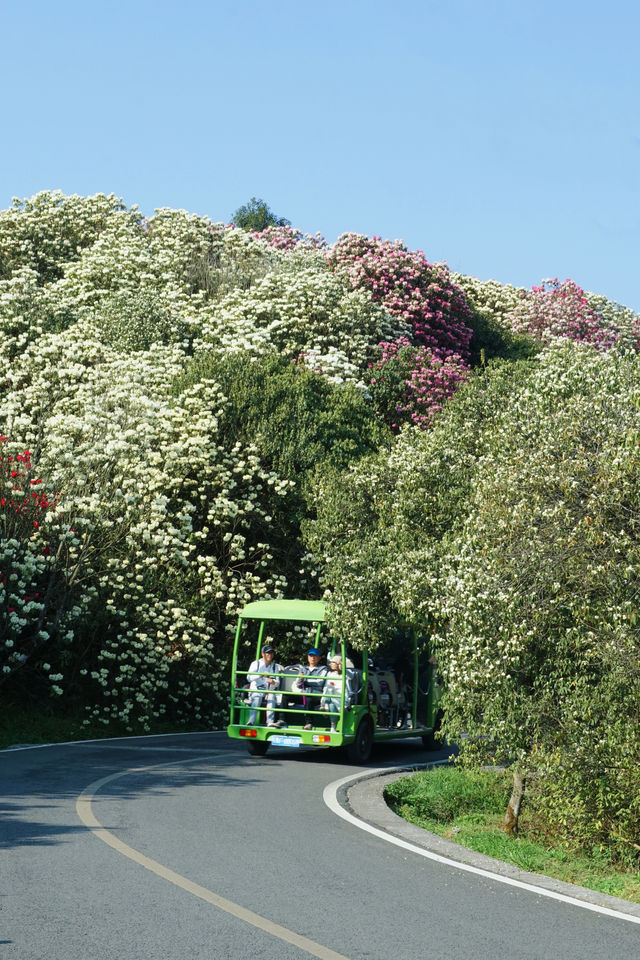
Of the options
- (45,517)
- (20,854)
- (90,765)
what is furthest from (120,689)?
(20,854)

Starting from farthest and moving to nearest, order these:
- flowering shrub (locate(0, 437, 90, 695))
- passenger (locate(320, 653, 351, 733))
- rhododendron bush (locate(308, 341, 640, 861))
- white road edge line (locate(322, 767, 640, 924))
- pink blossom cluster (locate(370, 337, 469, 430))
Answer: pink blossom cluster (locate(370, 337, 469, 430)) < flowering shrub (locate(0, 437, 90, 695)) < passenger (locate(320, 653, 351, 733)) < rhododendron bush (locate(308, 341, 640, 861)) < white road edge line (locate(322, 767, 640, 924))

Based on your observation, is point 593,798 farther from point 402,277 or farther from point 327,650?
point 402,277

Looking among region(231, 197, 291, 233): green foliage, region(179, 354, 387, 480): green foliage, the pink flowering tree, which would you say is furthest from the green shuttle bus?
region(231, 197, 291, 233): green foliage

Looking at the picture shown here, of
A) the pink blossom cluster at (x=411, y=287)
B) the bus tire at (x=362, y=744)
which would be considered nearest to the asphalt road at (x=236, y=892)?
the bus tire at (x=362, y=744)

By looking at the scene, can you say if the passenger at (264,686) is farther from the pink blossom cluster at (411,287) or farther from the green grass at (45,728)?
the pink blossom cluster at (411,287)

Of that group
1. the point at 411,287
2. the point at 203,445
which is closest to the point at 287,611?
the point at 203,445

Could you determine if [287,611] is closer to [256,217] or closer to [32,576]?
[32,576]

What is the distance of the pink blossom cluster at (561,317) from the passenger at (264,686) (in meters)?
29.9

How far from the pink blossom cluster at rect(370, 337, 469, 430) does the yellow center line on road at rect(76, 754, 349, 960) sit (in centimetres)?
2016

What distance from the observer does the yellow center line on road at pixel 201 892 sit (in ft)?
20.6

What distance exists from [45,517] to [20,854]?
37.9ft

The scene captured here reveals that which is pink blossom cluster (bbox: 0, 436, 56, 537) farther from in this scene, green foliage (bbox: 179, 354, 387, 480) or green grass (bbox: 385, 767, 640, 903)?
green grass (bbox: 385, 767, 640, 903)

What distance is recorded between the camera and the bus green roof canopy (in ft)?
58.5

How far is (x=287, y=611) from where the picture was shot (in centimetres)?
1797
